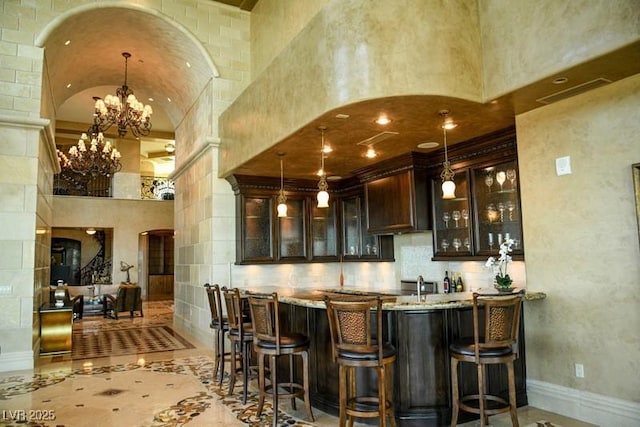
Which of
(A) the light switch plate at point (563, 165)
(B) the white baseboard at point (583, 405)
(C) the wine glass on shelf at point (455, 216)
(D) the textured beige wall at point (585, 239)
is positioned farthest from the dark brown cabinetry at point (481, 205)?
(B) the white baseboard at point (583, 405)

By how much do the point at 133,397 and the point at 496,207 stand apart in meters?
4.55

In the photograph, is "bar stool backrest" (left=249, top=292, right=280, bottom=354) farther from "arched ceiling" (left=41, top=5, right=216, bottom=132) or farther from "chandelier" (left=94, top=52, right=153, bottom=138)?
"chandelier" (left=94, top=52, right=153, bottom=138)

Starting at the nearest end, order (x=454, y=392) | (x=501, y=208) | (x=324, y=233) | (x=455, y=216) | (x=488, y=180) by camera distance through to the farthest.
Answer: (x=454, y=392)
(x=501, y=208)
(x=488, y=180)
(x=455, y=216)
(x=324, y=233)

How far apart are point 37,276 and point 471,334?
611cm

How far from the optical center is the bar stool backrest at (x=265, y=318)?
4031 millimetres

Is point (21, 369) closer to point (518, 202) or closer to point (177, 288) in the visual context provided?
point (177, 288)

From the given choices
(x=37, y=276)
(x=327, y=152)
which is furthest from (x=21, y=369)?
(x=327, y=152)

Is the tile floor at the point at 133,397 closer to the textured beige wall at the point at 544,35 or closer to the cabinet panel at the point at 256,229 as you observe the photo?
the cabinet panel at the point at 256,229

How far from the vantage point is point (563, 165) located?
4.18 meters

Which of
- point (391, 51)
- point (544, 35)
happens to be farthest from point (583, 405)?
point (391, 51)

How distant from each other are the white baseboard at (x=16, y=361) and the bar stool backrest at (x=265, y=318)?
13.1 feet

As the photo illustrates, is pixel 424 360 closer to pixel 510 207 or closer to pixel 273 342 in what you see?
pixel 273 342

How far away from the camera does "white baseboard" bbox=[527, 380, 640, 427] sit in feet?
12.0

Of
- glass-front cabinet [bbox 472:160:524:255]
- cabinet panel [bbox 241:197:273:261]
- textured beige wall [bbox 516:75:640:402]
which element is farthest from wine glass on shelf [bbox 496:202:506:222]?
cabinet panel [bbox 241:197:273:261]
